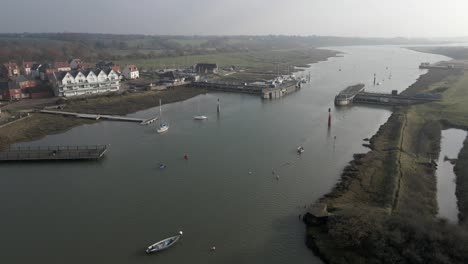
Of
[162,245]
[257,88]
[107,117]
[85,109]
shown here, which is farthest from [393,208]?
[257,88]

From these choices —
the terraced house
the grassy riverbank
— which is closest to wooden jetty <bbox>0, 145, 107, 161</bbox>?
the grassy riverbank

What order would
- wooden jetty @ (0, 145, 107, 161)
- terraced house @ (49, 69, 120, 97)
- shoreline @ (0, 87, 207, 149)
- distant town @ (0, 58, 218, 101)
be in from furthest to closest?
terraced house @ (49, 69, 120, 97) → distant town @ (0, 58, 218, 101) → shoreline @ (0, 87, 207, 149) → wooden jetty @ (0, 145, 107, 161)

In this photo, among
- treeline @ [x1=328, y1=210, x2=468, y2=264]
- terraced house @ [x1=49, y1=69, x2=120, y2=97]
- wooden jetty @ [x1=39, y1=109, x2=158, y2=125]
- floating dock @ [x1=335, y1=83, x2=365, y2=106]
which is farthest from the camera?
terraced house @ [x1=49, y1=69, x2=120, y2=97]

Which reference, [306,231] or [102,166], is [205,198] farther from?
[102,166]

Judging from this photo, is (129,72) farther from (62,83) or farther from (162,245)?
(162,245)

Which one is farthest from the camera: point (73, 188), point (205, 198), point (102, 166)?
point (102, 166)

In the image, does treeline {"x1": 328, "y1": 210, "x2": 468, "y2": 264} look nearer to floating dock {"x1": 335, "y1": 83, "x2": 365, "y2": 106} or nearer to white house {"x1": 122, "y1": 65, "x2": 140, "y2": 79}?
Answer: floating dock {"x1": 335, "y1": 83, "x2": 365, "y2": 106}

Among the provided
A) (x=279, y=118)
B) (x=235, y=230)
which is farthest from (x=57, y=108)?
(x=235, y=230)
